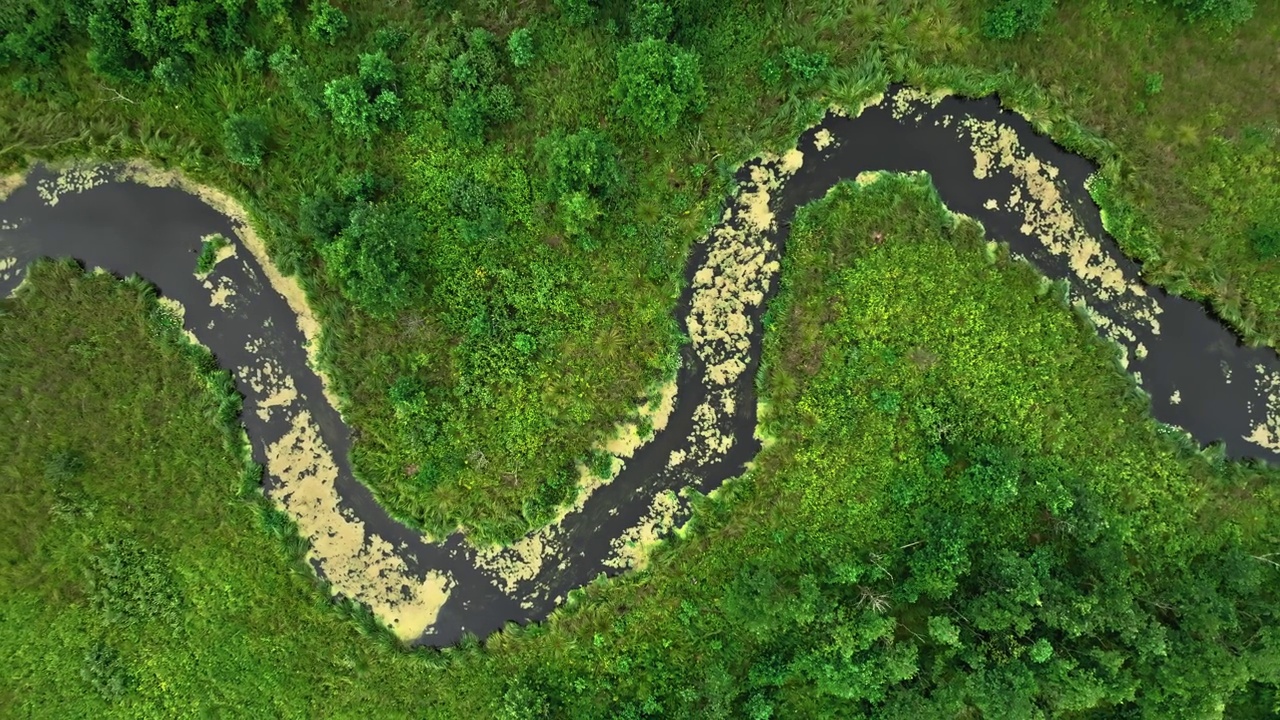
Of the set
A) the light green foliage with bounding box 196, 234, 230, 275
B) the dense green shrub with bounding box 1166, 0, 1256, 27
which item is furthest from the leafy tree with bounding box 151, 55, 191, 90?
the dense green shrub with bounding box 1166, 0, 1256, 27

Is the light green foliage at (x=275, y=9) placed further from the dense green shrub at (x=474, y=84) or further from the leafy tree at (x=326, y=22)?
the dense green shrub at (x=474, y=84)

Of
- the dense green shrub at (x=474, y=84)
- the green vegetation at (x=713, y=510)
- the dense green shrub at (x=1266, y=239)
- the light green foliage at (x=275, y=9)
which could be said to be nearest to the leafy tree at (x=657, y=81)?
the dense green shrub at (x=474, y=84)

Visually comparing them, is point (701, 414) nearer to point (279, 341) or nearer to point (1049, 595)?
point (1049, 595)

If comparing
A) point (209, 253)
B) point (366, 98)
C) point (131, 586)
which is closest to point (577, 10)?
point (366, 98)

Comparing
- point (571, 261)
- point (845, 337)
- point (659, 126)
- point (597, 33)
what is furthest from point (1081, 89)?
point (571, 261)

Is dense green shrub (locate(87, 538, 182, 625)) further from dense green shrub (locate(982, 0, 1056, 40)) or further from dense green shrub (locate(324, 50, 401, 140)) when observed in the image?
dense green shrub (locate(982, 0, 1056, 40))
